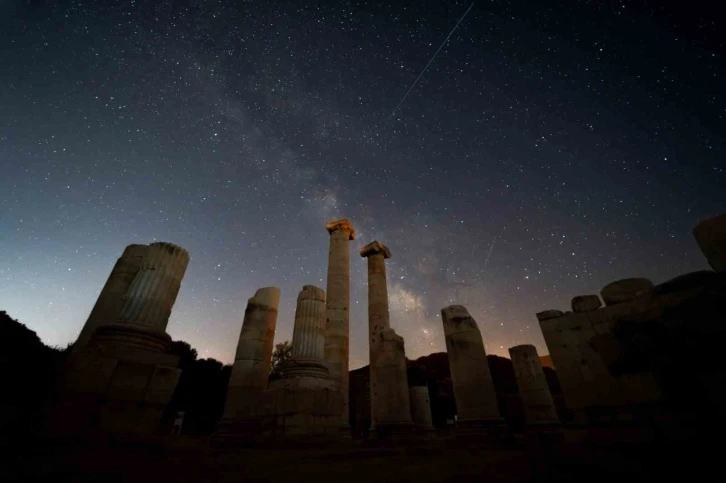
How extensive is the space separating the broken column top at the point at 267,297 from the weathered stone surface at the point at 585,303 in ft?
38.7

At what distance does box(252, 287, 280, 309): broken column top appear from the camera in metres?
14.2

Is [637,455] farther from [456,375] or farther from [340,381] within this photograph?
[340,381]

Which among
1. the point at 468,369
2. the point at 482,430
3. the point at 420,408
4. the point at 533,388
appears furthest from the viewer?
the point at 420,408

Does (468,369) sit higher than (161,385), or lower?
higher

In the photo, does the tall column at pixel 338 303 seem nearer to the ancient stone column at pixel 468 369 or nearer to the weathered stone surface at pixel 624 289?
the ancient stone column at pixel 468 369

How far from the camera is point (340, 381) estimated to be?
15258 mm

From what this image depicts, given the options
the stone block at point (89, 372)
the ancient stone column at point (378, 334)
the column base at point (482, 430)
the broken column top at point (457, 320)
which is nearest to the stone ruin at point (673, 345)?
the column base at point (482, 430)

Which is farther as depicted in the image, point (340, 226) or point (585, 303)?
point (340, 226)

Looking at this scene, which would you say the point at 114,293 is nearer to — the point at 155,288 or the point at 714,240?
the point at 155,288

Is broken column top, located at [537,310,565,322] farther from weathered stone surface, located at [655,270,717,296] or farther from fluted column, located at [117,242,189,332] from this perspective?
fluted column, located at [117,242,189,332]

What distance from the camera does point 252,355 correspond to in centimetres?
1332

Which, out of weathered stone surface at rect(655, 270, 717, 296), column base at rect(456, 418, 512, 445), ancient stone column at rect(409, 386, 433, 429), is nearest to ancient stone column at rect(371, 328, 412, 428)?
column base at rect(456, 418, 512, 445)

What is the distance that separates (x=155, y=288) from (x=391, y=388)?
10.3 meters

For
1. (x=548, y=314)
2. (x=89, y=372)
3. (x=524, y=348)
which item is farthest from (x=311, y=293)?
(x=524, y=348)
